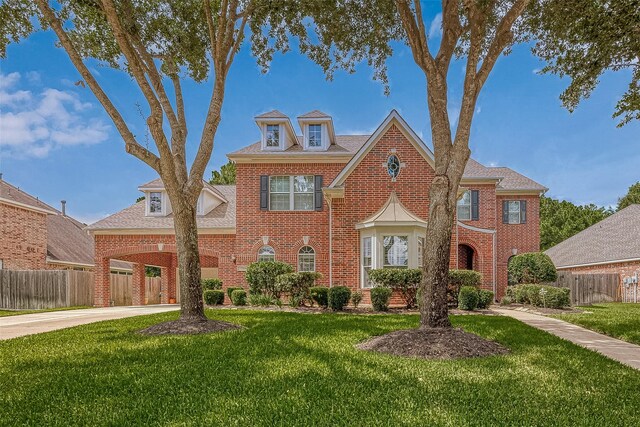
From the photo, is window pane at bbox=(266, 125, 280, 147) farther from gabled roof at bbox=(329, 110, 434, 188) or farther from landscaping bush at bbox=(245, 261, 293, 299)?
landscaping bush at bbox=(245, 261, 293, 299)

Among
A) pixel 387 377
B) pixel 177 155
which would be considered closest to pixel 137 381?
pixel 387 377

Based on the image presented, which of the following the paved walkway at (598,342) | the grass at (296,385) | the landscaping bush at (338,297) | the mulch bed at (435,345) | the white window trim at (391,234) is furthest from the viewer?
the white window trim at (391,234)

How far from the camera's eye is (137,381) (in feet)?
16.0

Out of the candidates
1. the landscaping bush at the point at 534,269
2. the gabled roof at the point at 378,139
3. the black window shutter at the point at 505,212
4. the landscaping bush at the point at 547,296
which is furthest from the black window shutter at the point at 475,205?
the landscaping bush at the point at 547,296

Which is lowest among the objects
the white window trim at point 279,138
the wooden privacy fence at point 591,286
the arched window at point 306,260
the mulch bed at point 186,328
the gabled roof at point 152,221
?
the wooden privacy fence at point 591,286

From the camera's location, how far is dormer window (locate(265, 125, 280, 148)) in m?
19.1

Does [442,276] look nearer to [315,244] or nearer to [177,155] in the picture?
[177,155]

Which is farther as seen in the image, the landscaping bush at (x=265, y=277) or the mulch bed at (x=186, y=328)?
the landscaping bush at (x=265, y=277)

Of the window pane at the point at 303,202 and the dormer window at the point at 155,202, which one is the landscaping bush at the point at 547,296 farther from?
the dormer window at the point at 155,202

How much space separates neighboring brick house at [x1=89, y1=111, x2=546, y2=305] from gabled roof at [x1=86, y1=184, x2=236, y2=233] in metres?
0.05

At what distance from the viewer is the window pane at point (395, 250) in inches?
619

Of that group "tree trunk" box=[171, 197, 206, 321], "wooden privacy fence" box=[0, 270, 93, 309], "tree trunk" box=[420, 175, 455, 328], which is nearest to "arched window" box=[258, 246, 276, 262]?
"wooden privacy fence" box=[0, 270, 93, 309]

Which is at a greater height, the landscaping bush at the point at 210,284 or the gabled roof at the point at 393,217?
the gabled roof at the point at 393,217

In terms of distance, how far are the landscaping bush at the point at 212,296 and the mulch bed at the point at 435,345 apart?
31.0 feet
